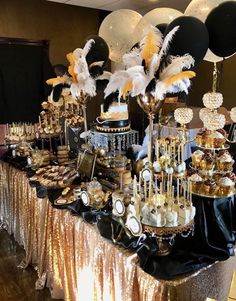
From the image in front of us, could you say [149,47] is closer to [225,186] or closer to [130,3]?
[225,186]

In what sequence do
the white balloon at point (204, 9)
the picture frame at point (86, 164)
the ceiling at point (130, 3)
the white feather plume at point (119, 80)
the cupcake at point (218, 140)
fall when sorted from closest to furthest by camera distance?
the white feather plume at point (119, 80) < the cupcake at point (218, 140) < the white balloon at point (204, 9) < the picture frame at point (86, 164) < the ceiling at point (130, 3)

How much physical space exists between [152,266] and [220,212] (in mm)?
542

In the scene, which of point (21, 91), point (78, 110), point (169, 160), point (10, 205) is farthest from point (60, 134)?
point (169, 160)

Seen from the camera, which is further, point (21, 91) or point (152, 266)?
point (21, 91)

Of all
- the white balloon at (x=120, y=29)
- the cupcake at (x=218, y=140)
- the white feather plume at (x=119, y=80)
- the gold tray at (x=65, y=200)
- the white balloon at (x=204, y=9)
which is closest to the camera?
the white feather plume at (x=119, y=80)

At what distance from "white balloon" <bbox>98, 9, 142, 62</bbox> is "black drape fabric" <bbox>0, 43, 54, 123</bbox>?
1274 millimetres

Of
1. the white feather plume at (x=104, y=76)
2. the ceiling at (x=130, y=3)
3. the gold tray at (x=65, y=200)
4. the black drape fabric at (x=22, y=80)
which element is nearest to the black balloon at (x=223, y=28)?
the white feather plume at (x=104, y=76)

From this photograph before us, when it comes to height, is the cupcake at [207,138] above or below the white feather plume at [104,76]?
below

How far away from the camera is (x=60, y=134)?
2.64 meters

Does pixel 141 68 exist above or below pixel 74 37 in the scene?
below

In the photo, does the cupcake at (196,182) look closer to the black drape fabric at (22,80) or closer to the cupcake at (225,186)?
the cupcake at (225,186)

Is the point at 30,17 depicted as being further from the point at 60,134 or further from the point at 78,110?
A: the point at 60,134

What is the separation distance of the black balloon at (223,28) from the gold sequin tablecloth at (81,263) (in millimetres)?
944

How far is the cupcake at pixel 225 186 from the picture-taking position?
137 cm
